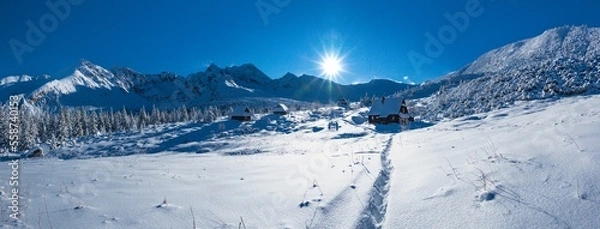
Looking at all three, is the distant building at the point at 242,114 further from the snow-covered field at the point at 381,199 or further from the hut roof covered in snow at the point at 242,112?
the snow-covered field at the point at 381,199

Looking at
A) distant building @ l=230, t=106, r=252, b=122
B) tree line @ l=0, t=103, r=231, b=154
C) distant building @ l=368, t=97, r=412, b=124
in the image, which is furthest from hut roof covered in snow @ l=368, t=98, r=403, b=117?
tree line @ l=0, t=103, r=231, b=154

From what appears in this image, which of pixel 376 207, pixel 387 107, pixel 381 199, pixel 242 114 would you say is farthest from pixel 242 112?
pixel 376 207

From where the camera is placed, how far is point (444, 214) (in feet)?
14.6

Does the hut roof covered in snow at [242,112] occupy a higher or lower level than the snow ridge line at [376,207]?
higher

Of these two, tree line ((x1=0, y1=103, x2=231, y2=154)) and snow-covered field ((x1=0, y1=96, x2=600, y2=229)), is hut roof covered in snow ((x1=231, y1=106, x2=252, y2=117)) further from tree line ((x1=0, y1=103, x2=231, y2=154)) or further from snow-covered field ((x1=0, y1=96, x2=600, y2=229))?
snow-covered field ((x1=0, y1=96, x2=600, y2=229))

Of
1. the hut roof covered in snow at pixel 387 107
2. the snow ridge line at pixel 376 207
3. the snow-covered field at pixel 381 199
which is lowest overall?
the snow ridge line at pixel 376 207

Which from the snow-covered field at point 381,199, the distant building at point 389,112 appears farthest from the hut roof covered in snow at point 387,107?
the snow-covered field at point 381,199

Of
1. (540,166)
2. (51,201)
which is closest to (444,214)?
(540,166)

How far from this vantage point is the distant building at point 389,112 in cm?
5872

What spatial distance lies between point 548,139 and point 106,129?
110 m

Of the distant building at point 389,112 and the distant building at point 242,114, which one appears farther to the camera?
the distant building at point 242,114

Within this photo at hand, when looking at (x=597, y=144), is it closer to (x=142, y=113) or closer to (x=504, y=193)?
(x=504, y=193)

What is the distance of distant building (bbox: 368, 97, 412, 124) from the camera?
193 ft

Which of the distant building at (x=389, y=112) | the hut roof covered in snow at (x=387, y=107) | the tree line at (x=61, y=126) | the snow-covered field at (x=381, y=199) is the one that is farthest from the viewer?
the tree line at (x=61, y=126)
